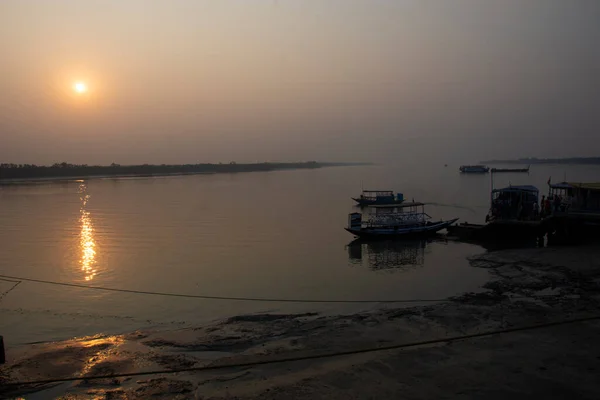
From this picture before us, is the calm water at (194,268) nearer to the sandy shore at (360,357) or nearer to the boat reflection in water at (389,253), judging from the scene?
the boat reflection in water at (389,253)

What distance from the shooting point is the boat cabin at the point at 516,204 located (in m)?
30.6

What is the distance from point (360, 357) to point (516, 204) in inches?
956

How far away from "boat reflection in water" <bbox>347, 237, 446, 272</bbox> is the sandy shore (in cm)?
786

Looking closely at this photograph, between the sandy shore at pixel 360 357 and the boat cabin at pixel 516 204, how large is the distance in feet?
49.5

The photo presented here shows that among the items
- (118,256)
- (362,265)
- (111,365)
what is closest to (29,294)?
(118,256)

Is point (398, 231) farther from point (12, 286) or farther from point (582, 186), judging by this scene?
point (12, 286)

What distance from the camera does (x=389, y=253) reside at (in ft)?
91.1

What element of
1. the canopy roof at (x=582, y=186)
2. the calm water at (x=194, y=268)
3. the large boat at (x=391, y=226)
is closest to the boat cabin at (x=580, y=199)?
the canopy roof at (x=582, y=186)

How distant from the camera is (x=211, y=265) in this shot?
24.2m

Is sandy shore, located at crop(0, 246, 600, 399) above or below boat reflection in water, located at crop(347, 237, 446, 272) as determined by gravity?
above

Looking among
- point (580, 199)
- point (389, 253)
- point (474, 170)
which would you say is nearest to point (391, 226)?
point (389, 253)

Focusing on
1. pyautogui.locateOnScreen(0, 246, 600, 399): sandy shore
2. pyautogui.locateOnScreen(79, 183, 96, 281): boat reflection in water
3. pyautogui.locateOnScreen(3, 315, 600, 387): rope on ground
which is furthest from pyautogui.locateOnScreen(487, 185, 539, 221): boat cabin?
pyautogui.locateOnScreen(79, 183, 96, 281): boat reflection in water

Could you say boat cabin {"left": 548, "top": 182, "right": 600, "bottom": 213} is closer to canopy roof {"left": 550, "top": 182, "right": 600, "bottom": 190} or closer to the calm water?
canopy roof {"left": 550, "top": 182, "right": 600, "bottom": 190}

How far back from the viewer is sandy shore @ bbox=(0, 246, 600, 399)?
9180mm
